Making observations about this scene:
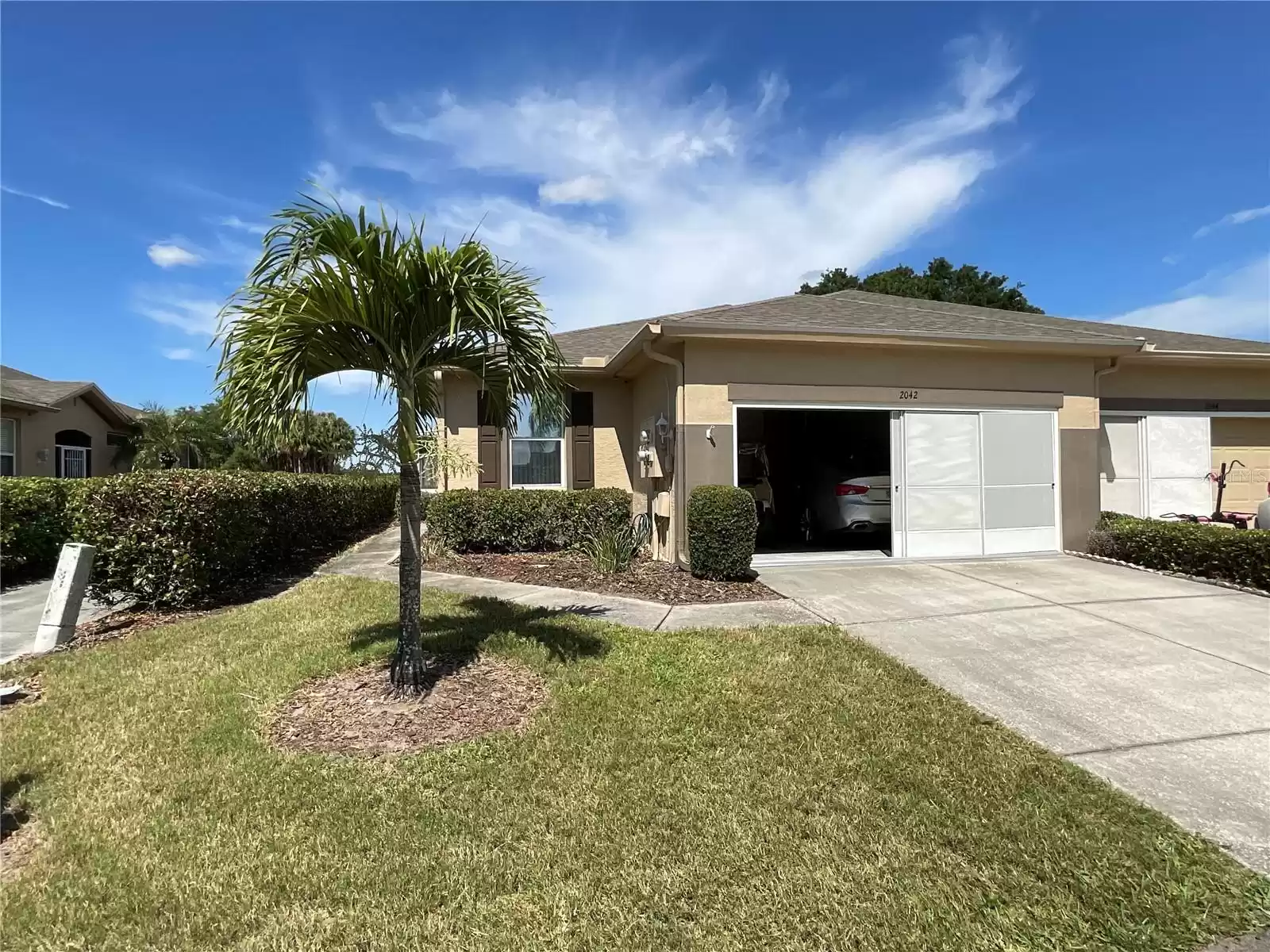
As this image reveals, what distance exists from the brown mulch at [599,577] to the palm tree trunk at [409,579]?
125 inches

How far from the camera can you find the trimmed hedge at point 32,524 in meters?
9.53

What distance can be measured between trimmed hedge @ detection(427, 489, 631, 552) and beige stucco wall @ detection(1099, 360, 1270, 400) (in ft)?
29.1

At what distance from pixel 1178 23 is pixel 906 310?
4.78m

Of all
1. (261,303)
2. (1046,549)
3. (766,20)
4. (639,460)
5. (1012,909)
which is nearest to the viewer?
(1012,909)

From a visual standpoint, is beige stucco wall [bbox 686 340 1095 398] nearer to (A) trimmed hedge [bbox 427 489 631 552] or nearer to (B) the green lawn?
(A) trimmed hedge [bbox 427 489 631 552]

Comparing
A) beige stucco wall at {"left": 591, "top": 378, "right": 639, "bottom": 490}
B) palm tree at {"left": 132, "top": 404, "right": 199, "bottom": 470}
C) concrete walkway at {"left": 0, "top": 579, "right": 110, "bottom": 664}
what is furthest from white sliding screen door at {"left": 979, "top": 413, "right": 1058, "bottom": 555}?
palm tree at {"left": 132, "top": 404, "right": 199, "bottom": 470}

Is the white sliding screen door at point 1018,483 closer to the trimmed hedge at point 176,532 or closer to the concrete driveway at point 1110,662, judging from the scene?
the concrete driveway at point 1110,662

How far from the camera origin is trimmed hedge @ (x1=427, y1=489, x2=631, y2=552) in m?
10.7

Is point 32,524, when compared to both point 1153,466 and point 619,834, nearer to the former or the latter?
point 619,834

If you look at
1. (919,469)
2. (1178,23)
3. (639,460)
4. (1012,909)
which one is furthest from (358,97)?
(1178,23)

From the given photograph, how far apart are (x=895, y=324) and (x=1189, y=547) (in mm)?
4604

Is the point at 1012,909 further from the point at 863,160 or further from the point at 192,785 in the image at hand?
the point at 863,160

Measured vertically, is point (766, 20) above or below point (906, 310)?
above

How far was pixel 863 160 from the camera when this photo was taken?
1163 centimetres
